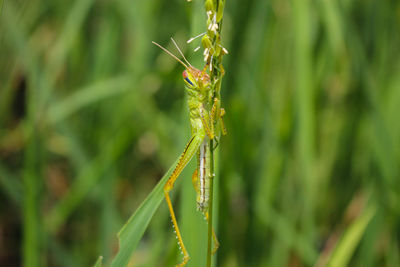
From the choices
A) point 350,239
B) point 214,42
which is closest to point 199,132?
point 214,42

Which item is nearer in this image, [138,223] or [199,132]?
[138,223]

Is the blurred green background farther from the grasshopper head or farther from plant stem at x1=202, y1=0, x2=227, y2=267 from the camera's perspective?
plant stem at x1=202, y1=0, x2=227, y2=267

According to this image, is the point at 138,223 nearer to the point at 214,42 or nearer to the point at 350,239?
the point at 214,42

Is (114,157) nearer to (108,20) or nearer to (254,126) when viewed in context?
(254,126)

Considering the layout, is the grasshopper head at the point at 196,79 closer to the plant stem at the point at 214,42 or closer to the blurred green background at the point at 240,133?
the plant stem at the point at 214,42

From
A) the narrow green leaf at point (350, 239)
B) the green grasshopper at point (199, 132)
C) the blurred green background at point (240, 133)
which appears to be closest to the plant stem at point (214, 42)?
the green grasshopper at point (199, 132)

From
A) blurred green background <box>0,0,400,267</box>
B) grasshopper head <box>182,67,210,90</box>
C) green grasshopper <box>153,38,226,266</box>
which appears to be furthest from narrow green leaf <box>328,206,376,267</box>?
grasshopper head <box>182,67,210,90</box>
